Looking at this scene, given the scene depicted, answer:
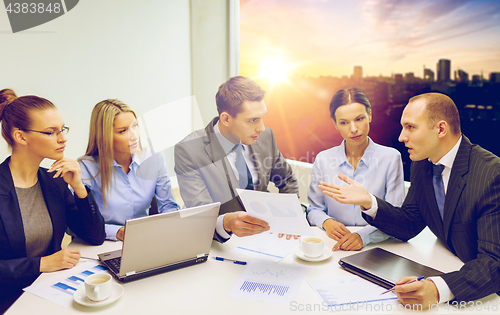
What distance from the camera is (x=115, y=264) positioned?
1.29 meters

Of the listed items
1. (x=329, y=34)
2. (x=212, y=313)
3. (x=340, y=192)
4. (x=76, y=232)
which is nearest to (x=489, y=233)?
(x=340, y=192)

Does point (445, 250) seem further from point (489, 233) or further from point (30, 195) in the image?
point (30, 195)

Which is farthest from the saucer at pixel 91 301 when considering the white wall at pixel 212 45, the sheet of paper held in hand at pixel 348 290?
the white wall at pixel 212 45

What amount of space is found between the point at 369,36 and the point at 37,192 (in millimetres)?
3051

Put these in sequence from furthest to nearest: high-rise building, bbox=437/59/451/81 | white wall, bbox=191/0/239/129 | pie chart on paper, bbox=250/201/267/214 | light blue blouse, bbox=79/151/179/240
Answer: white wall, bbox=191/0/239/129 → high-rise building, bbox=437/59/451/81 → light blue blouse, bbox=79/151/179/240 → pie chart on paper, bbox=250/201/267/214

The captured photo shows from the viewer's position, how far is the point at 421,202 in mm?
1614

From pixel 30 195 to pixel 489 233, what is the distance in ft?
6.07

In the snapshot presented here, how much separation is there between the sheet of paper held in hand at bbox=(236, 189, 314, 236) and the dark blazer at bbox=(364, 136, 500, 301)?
0.48m

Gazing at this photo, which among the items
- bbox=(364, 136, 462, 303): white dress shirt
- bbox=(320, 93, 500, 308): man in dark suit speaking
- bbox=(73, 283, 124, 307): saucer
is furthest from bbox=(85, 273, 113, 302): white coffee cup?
bbox=(364, 136, 462, 303): white dress shirt

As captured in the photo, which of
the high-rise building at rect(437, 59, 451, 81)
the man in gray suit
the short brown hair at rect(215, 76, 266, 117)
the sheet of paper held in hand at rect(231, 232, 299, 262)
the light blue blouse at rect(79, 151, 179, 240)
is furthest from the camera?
the high-rise building at rect(437, 59, 451, 81)

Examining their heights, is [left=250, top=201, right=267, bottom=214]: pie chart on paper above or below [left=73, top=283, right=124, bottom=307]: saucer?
above

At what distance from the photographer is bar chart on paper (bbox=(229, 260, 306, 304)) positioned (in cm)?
114

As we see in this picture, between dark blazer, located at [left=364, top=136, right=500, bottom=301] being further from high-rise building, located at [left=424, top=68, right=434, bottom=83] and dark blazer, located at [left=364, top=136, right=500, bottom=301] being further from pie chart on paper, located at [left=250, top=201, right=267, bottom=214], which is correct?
high-rise building, located at [left=424, top=68, right=434, bottom=83]

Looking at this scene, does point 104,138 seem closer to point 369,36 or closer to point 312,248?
point 312,248
